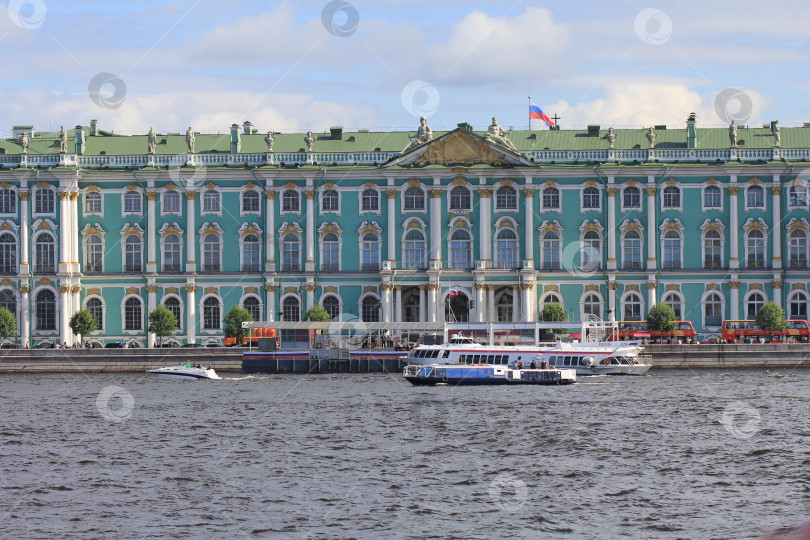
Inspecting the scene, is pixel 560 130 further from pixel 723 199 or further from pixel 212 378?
pixel 212 378

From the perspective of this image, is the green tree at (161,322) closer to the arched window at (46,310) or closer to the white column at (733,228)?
the arched window at (46,310)

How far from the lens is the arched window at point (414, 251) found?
311 feet

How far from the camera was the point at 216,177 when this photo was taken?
95.9 meters

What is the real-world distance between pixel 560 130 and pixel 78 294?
33.2m

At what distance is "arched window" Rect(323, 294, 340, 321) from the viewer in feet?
311

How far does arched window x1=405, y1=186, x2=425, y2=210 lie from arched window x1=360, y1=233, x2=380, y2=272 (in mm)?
2953

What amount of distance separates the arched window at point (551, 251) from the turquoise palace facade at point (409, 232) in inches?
3.5

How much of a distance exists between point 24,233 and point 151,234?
26.3ft

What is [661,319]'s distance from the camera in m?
89.3

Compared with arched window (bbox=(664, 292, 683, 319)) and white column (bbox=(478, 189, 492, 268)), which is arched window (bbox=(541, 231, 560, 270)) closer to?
white column (bbox=(478, 189, 492, 268))

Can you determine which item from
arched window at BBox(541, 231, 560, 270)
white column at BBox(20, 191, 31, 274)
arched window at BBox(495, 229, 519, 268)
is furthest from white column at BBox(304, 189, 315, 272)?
white column at BBox(20, 191, 31, 274)

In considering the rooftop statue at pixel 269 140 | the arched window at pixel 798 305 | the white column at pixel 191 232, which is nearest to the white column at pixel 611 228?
the arched window at pixel 798 305

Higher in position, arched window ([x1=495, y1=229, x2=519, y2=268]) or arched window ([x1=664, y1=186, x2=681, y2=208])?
arched window ([x1=664, y1=186, x2=681, y2=208])

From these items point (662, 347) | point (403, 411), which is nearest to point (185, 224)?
point (662, 347)
